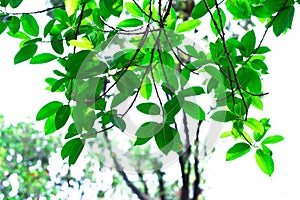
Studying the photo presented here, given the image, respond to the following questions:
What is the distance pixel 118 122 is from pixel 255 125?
0.23 metres

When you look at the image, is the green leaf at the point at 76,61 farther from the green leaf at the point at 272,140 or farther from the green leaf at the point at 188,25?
the green leaf at the point at 272,140

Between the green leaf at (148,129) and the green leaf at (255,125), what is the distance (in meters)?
0.18

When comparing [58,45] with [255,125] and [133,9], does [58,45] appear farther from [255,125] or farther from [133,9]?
[255,125]

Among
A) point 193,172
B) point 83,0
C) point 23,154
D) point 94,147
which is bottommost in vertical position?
point 23,154

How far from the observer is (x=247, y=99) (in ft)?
2.44

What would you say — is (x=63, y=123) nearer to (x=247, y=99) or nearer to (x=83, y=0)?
(x=83, y=0)

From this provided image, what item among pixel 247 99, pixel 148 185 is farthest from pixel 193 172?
pixel 247 99

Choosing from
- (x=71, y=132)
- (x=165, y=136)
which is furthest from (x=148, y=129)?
(x=71, y=132)

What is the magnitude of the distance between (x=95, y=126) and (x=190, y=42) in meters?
0.20

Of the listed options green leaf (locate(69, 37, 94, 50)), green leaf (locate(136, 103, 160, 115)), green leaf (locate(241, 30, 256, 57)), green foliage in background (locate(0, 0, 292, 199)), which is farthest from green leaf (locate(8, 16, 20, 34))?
green leaf (locate(241, 30, 256, 57))

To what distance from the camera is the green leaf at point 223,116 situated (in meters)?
0.69

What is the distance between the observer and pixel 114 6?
618mm

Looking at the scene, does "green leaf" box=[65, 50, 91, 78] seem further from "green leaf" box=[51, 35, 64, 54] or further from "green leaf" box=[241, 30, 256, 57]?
"green leaf" box=[241, 30, 256, 57]

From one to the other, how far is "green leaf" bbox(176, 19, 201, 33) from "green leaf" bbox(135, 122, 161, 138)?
0.18 m
